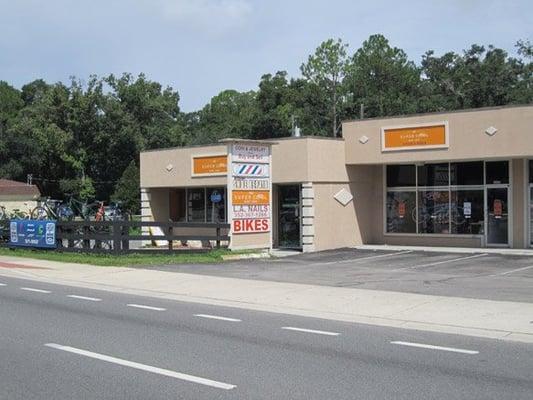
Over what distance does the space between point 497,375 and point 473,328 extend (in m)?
2.83

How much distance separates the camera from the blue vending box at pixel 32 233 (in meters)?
24.1

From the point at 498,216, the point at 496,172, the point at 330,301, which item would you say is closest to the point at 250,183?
the point at 496,172

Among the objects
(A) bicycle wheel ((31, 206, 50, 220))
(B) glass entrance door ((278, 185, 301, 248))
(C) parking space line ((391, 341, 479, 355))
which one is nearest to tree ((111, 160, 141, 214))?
Result: (A) bicycle wheel ((31, 206, 50, 220))

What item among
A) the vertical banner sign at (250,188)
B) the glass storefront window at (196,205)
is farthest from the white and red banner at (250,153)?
the glass storefront window at (196,205)

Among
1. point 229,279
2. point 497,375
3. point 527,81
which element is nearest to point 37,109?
point 527,81

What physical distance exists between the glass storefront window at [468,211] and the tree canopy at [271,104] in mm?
39939

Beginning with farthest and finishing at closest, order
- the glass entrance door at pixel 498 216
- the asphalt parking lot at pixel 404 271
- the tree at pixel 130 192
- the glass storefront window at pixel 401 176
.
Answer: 1. the tree at pixel 130 192
2. the glass storefront window at pixel 401 176
3. the glass entrance door at pixel 498 216
4. the asphalt parking lot at pixel 404 271

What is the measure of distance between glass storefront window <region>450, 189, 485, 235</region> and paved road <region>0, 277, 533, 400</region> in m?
15.3

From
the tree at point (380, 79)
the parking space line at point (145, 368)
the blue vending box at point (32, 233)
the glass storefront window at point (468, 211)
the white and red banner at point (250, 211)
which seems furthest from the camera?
the tree at point (380, 79)

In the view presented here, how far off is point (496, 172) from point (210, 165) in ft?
37.8

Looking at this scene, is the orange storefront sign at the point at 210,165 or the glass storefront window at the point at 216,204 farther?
the glass storefront window at the point at 216,204

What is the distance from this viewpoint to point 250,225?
23.4 m

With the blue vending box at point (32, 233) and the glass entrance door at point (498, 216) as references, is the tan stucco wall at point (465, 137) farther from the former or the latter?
the blue vending box at point (32, 233)

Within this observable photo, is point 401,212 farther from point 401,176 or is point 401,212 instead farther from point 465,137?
point 465,137
